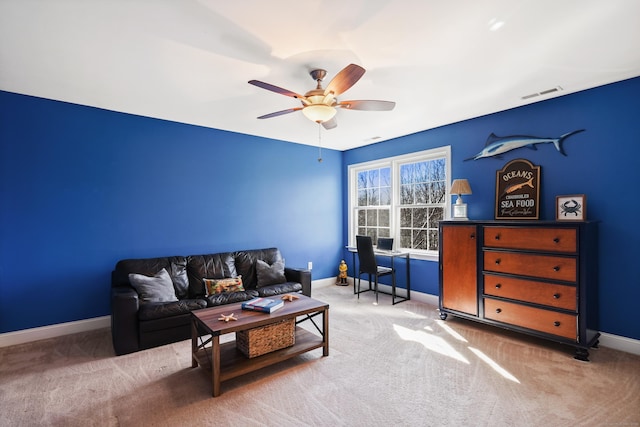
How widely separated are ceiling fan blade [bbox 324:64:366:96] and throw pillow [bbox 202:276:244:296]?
8.50 feet

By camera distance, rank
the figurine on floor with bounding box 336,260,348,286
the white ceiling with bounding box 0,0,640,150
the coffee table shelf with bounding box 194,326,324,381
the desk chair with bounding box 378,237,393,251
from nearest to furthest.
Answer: the white ceiling with bounding box 0,0,640,150, the coffee table shelf with bounding box 194,326,324,381, the desk chair with bounding box 378,237,393,251, the figurine on floor with bounding box 336,260,348,286

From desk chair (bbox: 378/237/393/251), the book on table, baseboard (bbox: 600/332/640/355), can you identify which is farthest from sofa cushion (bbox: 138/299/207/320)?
baseboard (bbox: 600/332/640/355)

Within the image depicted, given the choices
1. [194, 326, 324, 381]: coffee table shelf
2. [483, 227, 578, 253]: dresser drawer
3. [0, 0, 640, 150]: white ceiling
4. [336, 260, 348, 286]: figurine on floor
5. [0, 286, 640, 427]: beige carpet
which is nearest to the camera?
[0, 0, 640, 150]: white ceiling

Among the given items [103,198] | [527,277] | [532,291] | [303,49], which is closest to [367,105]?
[303,49]

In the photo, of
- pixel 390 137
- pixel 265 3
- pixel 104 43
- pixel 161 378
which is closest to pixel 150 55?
pixel 104 43

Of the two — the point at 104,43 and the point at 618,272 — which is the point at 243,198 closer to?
the point at 104,43

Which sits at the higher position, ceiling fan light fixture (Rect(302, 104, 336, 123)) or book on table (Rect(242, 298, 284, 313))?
ceiling fan light fixture (Rect(302, 104, 336, 123))

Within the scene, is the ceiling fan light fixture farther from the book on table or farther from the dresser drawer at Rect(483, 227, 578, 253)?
the dresser drawer at Rect(483, 227, 578, 253)

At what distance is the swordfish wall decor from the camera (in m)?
3.27

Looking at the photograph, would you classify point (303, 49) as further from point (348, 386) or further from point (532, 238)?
point (532, 238)

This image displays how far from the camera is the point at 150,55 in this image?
7.83 feet

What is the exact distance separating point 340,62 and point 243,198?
2.73 m

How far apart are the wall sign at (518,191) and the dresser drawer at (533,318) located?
1038mm

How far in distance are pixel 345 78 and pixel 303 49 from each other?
422mm
